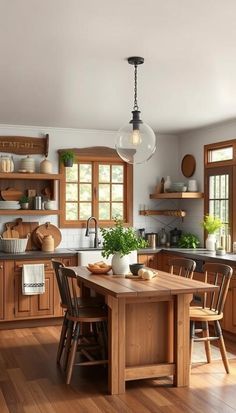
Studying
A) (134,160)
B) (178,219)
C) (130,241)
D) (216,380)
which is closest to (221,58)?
(134,160)

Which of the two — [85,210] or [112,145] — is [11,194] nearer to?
[85,210]

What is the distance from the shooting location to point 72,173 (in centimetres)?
734

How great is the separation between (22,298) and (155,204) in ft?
8.26

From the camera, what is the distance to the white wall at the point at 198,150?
686 cm

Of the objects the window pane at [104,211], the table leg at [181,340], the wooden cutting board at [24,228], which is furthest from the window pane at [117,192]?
the table leg at [181,340]

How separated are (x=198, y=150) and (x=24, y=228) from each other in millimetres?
2651

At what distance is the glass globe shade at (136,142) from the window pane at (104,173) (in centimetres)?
329

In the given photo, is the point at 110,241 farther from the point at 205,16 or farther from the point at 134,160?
the point at 205,16

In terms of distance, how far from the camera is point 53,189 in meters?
7.06

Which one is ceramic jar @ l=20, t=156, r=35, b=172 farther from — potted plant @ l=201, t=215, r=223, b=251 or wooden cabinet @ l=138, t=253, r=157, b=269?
potted plant @ l=201, t=215, r=223, b=251

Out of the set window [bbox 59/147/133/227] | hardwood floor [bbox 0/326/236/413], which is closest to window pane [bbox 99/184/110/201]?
window [bbox 59/147/133/227]

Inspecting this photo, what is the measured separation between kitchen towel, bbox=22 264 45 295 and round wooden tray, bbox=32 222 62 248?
64cm

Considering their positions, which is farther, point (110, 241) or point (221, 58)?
point (110, 241)

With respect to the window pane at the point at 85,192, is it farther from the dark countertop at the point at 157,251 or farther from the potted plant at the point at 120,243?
the potted plant at the point at 120,243
